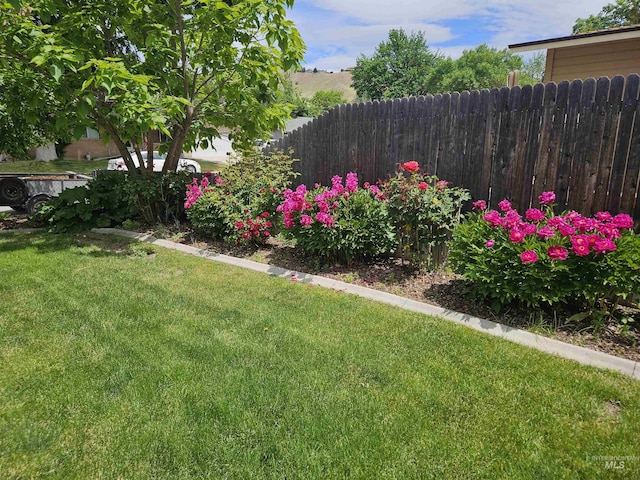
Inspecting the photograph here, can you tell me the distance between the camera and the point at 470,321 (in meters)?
3.25

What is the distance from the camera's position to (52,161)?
24.4 metres

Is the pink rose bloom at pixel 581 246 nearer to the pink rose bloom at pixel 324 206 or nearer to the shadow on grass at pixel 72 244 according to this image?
the pink rose bloom at pixel 324 206

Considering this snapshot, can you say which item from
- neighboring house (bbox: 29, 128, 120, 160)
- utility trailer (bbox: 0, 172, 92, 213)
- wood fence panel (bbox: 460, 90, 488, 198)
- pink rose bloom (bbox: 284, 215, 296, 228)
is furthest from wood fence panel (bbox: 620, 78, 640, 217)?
neighboring house (bbox: 29, 128, 120, 160)

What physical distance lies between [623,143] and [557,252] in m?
1.41

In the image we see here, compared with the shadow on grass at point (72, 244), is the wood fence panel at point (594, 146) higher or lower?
higher

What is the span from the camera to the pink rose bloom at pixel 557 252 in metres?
2.93

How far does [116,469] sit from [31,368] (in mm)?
1260

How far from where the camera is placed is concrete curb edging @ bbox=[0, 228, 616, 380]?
8.59ft

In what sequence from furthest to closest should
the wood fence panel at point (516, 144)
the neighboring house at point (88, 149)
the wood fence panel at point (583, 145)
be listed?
the neighboring house at point (88, 149), the wood fence panel at point (516, 144), the wood fence panel at point (583, 145)

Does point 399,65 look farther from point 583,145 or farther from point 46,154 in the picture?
point 583,145

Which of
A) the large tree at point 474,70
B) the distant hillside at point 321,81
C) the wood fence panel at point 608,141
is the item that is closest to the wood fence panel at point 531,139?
the wood fence panel at point 608,141

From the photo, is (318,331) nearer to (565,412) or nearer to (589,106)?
(565,412)

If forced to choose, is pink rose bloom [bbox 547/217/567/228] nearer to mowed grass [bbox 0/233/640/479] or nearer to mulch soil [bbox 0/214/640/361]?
mulch soil [bbox 0/214/640/361]

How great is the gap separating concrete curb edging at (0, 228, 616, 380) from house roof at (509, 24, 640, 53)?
22.1 ft
